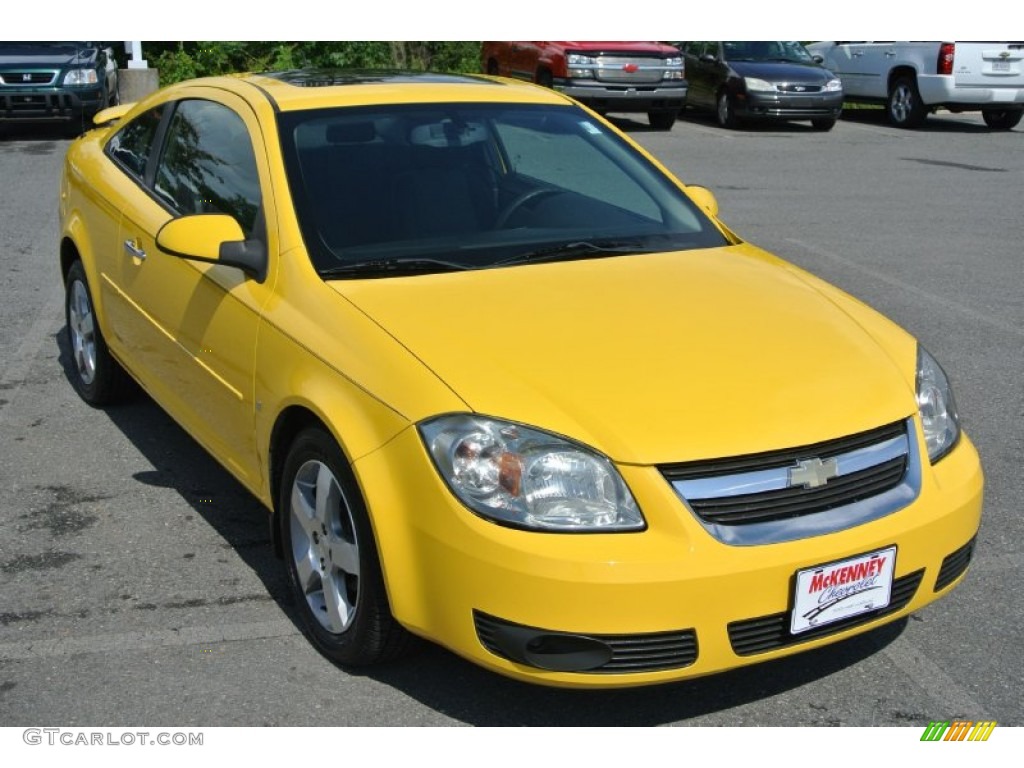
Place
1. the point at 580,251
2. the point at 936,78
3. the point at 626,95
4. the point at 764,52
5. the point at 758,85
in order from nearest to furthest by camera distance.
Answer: the point at 580,251, the point at 626,95, the point at 758,85, the point at 936,78, the point at 764,52

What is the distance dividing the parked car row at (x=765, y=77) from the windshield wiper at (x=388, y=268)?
44.8 ft

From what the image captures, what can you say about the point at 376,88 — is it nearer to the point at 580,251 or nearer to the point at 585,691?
the point at 580,251

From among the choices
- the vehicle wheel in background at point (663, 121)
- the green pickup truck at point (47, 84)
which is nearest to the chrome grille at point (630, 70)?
the vehicle wheel in background at point (663, 121)

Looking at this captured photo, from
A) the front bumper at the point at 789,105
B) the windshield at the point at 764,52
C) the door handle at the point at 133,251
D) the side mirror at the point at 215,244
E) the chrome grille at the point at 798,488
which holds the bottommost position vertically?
the front bumper at the point at 789,105

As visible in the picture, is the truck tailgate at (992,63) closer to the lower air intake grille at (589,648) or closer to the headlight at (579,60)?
the headlight at (579,60)

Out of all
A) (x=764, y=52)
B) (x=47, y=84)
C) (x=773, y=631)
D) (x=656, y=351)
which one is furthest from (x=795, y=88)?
(x=773, y=631)

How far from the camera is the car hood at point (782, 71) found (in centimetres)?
1866

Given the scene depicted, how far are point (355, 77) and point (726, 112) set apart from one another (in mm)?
14784

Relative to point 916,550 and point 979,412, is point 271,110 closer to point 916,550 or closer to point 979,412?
point 916,550

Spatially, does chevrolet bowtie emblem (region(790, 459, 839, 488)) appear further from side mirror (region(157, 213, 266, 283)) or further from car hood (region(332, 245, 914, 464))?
side mirror (region(157, 213, 266, 283))

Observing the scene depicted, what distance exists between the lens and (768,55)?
19.6 meters

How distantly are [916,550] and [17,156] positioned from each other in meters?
13.0

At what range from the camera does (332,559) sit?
12.5 feet

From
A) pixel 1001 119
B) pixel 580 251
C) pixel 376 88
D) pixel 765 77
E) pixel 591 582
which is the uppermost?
pixel 376 88
